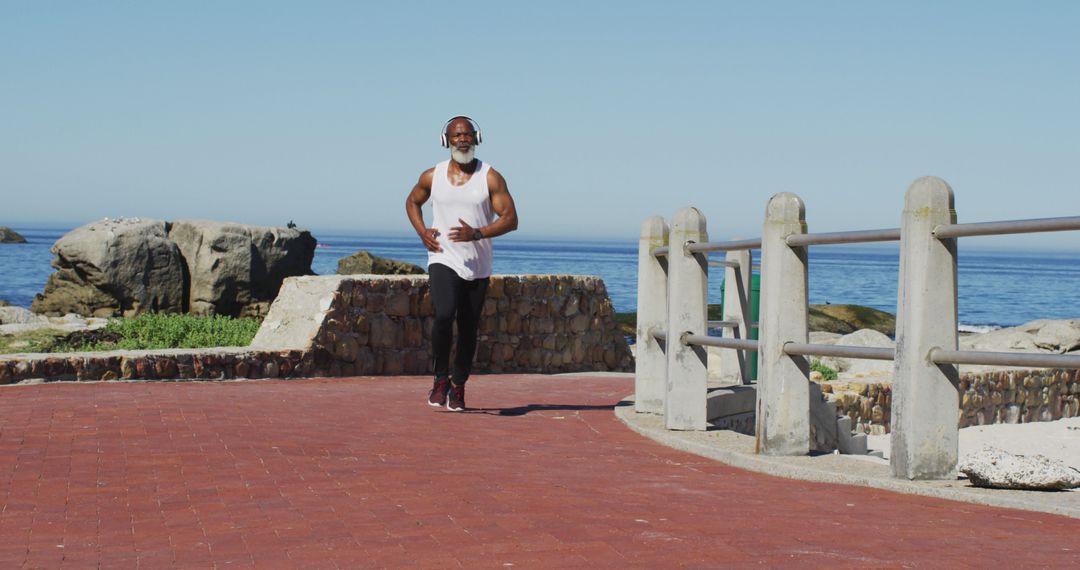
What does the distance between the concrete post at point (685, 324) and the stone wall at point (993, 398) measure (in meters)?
5.97

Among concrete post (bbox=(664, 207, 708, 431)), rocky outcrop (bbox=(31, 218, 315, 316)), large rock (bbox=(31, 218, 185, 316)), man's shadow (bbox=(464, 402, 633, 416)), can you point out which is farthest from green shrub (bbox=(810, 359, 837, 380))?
large rock (bbox=(31, 218, 185, 316))

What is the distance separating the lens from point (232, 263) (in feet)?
65.3

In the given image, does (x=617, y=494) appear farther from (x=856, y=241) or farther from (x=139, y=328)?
(x=139, y=328)

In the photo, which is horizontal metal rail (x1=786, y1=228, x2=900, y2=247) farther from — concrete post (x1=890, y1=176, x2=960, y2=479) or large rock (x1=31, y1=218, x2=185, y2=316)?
large rock (x1=31, y1=218, x2=185, y2=316)

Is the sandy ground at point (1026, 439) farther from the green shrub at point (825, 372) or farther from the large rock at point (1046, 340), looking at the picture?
the large rock at point (1046, 340)

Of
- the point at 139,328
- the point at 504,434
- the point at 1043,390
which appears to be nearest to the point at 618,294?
the point at 1043,390

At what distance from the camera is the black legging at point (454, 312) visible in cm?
877

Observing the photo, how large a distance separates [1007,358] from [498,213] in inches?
162

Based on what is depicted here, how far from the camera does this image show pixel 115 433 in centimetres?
722

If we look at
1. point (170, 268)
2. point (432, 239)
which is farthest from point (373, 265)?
point (432, 239)

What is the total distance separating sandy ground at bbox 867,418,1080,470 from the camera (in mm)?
13562

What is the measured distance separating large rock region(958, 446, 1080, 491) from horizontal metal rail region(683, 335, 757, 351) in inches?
62.0

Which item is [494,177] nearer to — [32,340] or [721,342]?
[721,342]

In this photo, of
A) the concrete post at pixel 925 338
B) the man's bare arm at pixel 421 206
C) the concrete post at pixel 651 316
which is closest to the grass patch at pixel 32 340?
the man's bare arm at pixel 421 206
